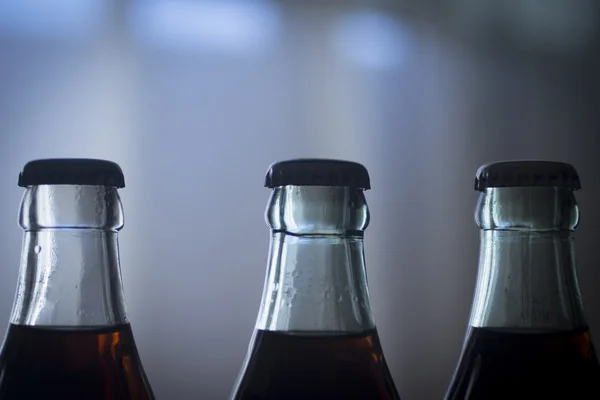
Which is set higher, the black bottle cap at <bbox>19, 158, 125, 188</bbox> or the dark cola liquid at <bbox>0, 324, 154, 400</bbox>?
the black bottle cap at <bbox>19, 158, 125, 188</bbox>

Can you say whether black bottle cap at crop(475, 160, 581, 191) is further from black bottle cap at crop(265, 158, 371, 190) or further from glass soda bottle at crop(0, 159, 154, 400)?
glass soda bottle at crop(0, 159, 154, 400)

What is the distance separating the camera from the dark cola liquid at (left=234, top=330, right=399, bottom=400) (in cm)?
35

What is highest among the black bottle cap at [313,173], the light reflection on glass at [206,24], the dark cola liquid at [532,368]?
the light reflection on glass at [206,24]

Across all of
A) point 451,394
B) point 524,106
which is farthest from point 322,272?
point 524,106

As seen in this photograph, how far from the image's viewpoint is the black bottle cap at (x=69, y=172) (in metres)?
0.37

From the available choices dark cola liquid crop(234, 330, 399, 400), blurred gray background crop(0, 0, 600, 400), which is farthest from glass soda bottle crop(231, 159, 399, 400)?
blurred gray background crop(0, 0, 600, 400)

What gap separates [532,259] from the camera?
1.29ft

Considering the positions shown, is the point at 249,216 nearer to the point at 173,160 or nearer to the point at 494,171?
the point at 173,160

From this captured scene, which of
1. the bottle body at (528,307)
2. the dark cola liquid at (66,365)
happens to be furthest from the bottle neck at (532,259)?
the dark cola liquid at (66,365)

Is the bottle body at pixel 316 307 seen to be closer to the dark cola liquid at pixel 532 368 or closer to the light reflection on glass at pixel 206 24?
the dark cola liquid at pixel 532 368

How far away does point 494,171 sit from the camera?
382 mm

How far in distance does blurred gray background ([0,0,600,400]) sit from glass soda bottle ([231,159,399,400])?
40cm

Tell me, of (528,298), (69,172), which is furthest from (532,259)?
(69,172)

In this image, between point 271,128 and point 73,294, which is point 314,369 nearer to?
point 73,294
